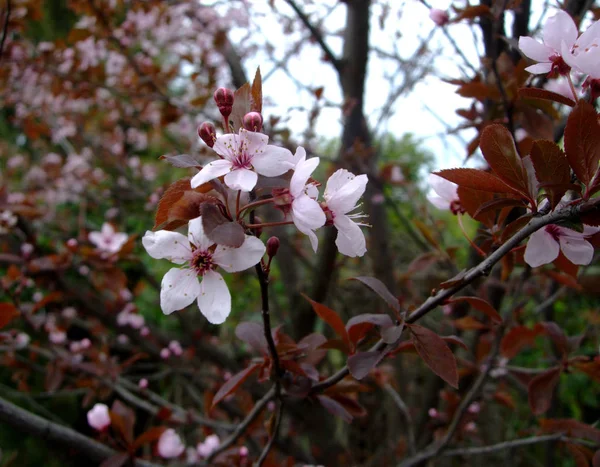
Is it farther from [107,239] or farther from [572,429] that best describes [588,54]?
[107,239]

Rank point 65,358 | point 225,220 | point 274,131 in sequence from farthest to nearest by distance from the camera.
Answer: point 274,131, point 65,358, point 225,220

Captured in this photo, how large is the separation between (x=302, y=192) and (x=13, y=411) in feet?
2.45

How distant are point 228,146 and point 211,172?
0.06 meters

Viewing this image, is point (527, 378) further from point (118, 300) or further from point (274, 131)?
point (118, 300)

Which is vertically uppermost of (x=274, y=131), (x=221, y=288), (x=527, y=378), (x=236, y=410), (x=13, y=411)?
(x=221, y=288)

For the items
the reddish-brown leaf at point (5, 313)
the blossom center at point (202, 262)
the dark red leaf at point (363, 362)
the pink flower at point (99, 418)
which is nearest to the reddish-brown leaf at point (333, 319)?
the dark red leaf at point (363, 362)

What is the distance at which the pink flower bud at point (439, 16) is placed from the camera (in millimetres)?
1083

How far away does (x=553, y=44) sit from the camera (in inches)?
23.1

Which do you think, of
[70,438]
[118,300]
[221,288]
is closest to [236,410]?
[118,300]

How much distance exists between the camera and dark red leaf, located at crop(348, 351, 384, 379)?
1.89 feet

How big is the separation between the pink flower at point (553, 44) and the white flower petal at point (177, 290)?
52 cm

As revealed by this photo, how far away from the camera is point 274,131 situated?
175 cm

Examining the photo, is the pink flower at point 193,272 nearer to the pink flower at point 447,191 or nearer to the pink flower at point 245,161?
the pink flower at point 245,161

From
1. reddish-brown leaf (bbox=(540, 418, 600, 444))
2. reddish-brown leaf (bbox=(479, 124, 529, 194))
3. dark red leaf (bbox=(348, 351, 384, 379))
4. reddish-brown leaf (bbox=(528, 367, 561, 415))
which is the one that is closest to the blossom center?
dark red leaf (bbox=(348, 351, 384, 379))
